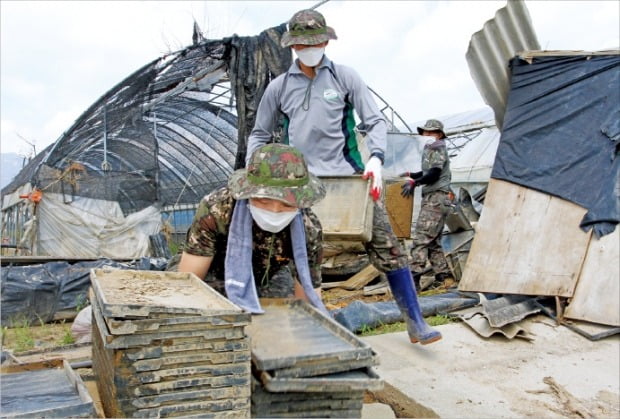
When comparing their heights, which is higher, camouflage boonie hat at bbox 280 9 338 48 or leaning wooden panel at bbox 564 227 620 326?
camouflage boonie hat at bbox 280 9 338 48

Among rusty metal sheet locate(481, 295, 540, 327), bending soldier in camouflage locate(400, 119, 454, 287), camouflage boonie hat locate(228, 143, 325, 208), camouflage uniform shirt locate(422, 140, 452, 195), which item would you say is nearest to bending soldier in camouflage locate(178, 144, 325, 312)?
camouflage boonie hat locate(228, 143, 325, 208)

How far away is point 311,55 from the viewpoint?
3156 mm

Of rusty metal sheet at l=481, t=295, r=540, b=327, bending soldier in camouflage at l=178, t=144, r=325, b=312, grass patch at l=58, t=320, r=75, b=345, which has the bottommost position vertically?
grass patch at l=58, t=320, r=75, b=345

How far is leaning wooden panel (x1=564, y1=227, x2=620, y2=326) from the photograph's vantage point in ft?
13.9

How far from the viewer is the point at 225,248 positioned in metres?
2.68

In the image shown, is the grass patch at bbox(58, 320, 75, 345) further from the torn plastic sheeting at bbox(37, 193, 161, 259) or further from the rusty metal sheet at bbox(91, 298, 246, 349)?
the torn plastic sheeting at bbox(37, 193, 161, 259)

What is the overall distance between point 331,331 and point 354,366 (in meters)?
0.26

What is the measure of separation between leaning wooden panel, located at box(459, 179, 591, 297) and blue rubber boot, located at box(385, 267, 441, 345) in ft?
5.73

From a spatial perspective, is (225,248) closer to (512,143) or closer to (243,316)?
(243,316)

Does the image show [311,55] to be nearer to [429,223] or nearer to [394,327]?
[394,327]

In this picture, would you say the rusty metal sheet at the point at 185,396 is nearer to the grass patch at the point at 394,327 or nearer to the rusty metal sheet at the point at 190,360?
the rusty metal sheet at the point at 190,360

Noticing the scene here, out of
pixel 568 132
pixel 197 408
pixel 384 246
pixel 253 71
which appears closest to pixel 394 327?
pixel 384 246

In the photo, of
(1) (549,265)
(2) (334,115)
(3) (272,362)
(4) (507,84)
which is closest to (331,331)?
(3) (272,362)

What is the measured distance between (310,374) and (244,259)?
734mm
